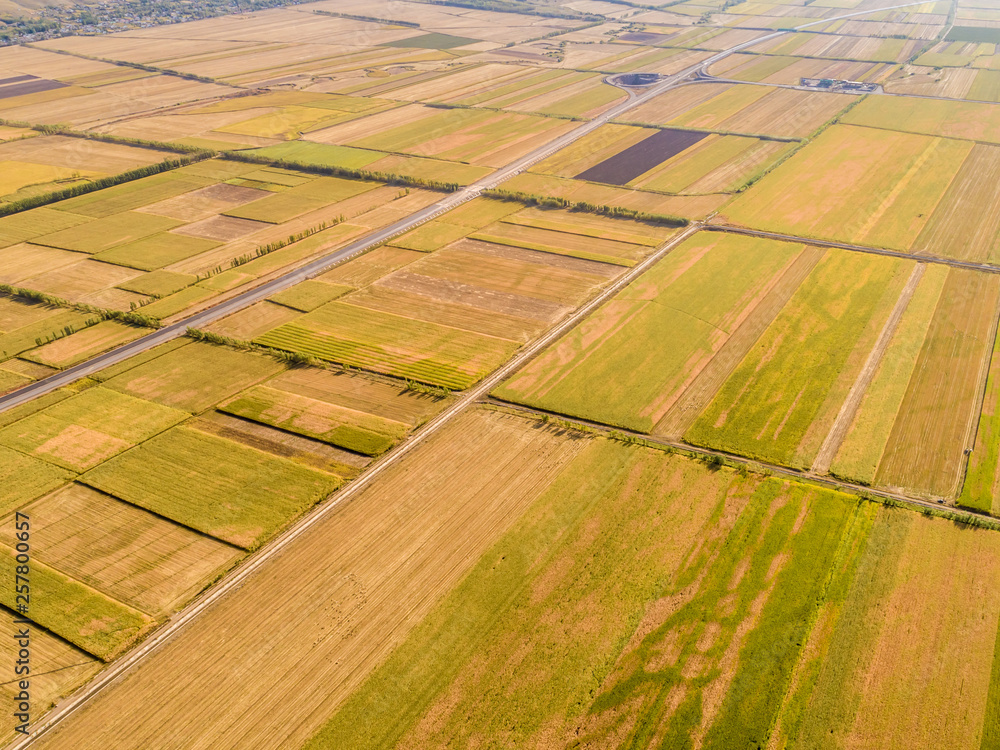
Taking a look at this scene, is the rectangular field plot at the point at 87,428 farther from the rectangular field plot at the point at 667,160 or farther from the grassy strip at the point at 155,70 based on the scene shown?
the grassy strip at the point at 155,70

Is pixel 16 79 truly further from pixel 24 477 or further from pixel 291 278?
pixel 24 477

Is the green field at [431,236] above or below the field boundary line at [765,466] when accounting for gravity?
above

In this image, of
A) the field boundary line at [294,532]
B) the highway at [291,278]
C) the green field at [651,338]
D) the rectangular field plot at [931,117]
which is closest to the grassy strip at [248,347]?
the highway at [291,278]

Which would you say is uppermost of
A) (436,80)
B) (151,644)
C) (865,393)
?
(436,80)

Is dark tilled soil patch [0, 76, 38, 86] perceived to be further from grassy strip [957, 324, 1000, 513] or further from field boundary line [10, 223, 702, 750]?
grassy strip [957, 324, 1000, 513]

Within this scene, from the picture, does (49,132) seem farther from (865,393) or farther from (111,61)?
(865,393)

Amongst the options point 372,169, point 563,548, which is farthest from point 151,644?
point 372,169
